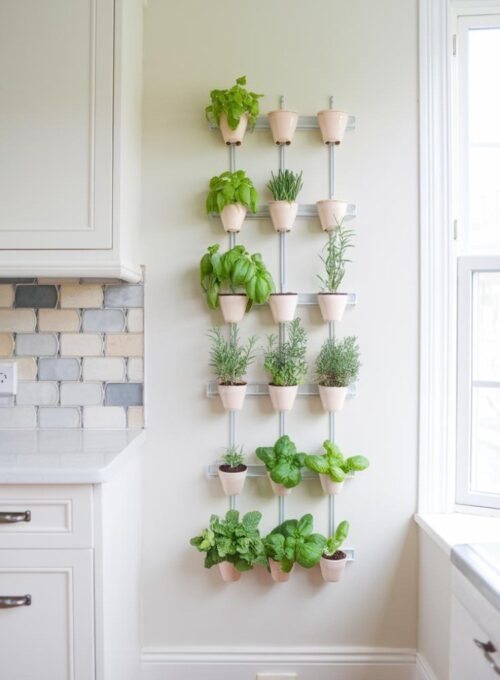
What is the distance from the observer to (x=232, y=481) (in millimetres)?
1601

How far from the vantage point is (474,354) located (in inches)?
66.0

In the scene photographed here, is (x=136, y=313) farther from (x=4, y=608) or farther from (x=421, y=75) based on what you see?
(x=421, y=75)

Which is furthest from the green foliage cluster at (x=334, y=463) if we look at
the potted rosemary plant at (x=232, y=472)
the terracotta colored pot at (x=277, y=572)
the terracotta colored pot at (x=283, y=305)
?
the terracotta colored pot at (x=283, y=305)

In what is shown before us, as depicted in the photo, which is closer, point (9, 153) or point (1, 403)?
point (9, 153)

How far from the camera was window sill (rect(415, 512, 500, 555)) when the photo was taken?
147 cm

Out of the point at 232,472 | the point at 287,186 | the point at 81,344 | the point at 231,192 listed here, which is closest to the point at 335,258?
the point at 287,186

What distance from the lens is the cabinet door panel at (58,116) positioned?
1.39 m

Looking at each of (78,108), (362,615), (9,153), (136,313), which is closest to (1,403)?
(136,313)

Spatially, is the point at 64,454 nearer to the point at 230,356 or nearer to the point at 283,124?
the point at 230,356

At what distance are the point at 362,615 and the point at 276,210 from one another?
4.32 ft

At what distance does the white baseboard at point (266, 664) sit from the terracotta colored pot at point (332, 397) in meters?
0.79

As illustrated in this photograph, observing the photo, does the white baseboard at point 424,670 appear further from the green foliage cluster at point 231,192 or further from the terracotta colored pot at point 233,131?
the terracotta colored pot at point 233,131

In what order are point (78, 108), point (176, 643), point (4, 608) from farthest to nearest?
1. point (176, 643)
2. point (78, 108)
3. point (4, 608)

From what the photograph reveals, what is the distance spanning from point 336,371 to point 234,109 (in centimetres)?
83
